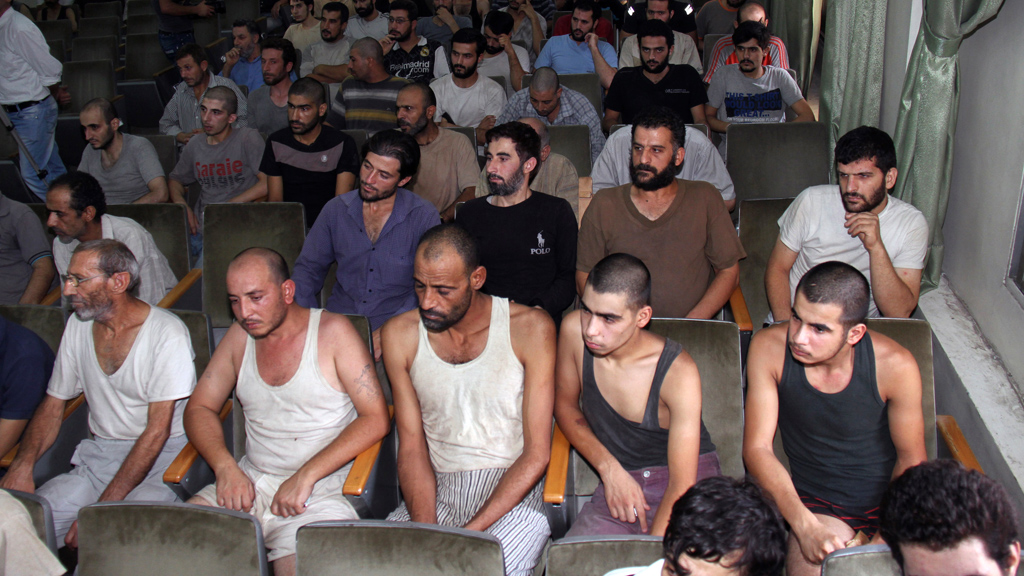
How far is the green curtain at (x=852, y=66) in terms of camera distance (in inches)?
144

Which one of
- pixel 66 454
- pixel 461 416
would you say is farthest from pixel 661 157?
pixel 66 454

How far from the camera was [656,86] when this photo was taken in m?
4.50

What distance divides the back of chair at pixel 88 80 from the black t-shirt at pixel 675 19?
3.96m

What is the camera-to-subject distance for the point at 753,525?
1.35 metres

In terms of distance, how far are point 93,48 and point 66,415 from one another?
553 centimetres

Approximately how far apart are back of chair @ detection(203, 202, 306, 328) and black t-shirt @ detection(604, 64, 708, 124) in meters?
2.09

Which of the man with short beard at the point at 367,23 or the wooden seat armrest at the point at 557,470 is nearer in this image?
the wooden seat armrest at the point at 557,470

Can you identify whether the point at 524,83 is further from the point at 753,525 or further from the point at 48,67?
the point at 753,525

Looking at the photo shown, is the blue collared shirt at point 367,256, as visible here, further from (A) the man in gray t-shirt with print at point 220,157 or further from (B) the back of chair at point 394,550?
(B) the back of chair at point 394,550

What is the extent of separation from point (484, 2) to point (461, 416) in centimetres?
549

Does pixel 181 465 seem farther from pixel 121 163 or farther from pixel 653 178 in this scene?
pixel 121 163

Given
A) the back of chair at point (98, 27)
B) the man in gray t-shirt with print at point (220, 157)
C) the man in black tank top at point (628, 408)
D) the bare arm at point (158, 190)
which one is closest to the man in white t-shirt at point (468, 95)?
the man in gray t-shirt with print at point (220, 157)

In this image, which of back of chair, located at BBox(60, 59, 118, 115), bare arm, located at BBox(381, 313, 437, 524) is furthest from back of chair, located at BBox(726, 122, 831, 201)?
back of chair, located at BBox(60, 59, 118, 115)

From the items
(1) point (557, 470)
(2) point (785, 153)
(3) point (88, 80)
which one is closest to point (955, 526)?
(1) point (557, 470)
